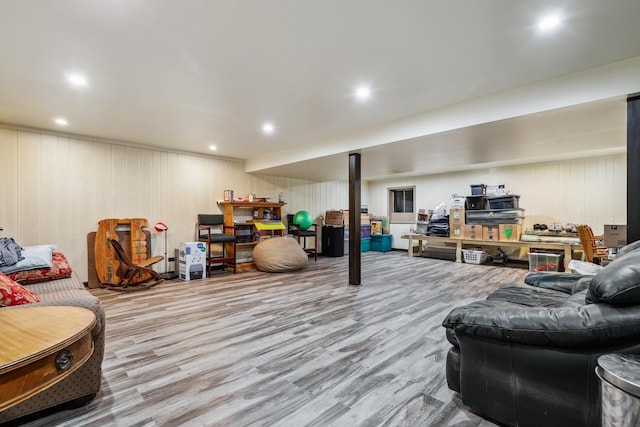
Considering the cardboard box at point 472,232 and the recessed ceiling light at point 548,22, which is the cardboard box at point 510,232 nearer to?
the cardboard box at point 472,232

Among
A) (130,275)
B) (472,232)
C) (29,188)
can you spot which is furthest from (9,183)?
(472,232)

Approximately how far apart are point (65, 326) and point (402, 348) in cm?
Answer: 229

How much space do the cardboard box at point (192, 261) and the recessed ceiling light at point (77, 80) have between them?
3.05 m

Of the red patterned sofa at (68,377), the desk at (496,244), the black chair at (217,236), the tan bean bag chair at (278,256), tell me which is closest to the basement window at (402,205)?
the desk at (496,244)

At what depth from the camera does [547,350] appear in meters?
1.43

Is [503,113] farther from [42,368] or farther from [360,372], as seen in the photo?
[42,368]

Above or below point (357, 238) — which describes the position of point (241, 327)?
below

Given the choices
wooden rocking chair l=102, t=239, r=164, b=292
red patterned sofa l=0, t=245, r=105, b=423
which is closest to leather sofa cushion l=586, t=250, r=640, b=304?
red patterned sofa l=0, t=245, r=105, b=423

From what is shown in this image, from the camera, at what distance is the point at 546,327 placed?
141 cm

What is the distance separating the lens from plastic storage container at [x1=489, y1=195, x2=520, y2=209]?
22.8ft

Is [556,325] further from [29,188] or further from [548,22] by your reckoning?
[29,188]

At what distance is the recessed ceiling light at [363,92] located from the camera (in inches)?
123

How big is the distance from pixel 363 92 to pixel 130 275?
4523mm

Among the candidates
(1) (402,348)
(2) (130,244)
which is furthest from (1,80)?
(1) (402,348)
